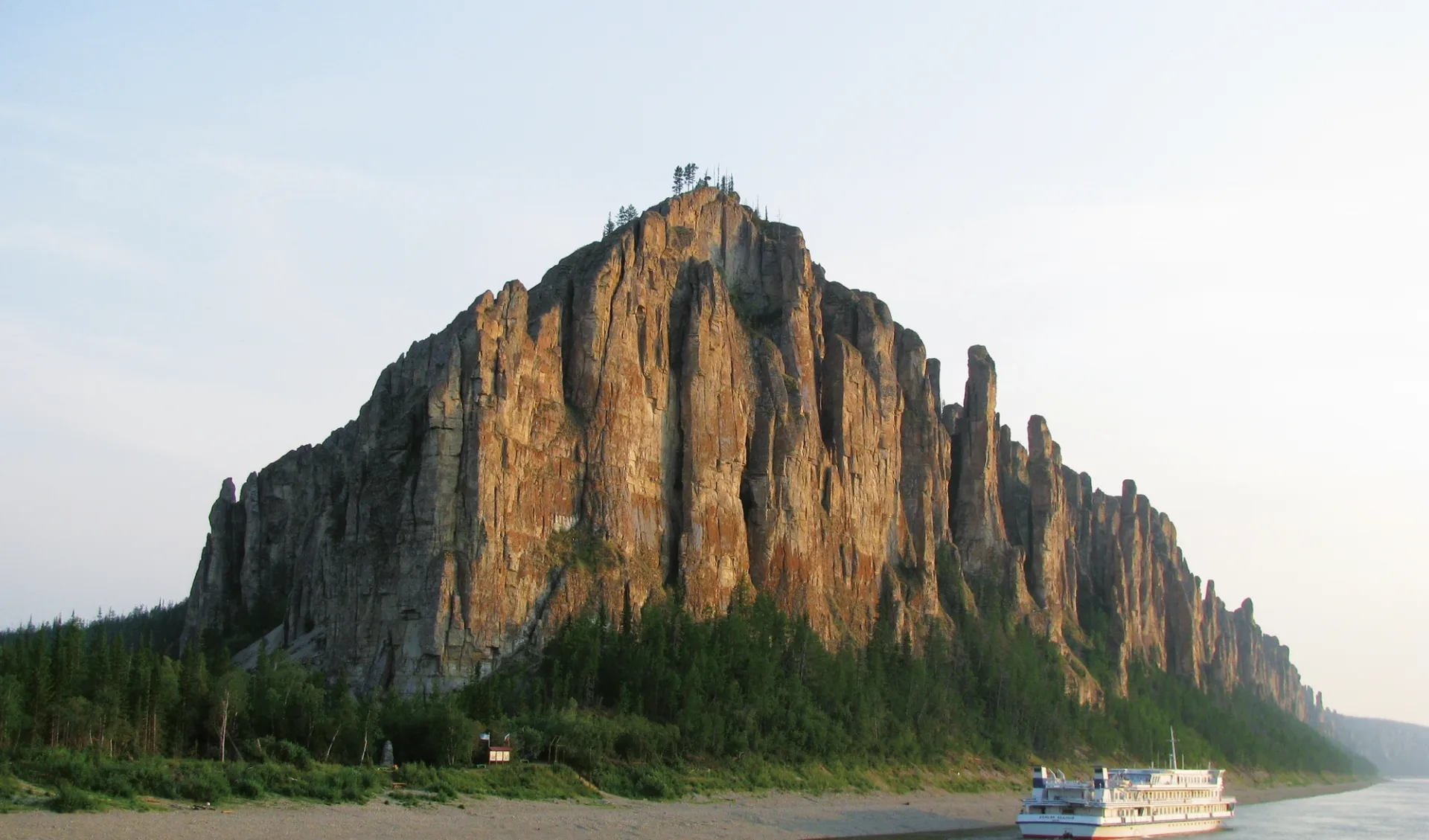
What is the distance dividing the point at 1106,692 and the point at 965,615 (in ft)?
92.5

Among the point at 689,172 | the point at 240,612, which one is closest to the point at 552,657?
the point at 240,612

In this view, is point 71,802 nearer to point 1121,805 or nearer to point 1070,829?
point 1070,829

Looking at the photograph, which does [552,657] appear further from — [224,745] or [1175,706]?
[1175,706]

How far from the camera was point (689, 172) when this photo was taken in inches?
6668

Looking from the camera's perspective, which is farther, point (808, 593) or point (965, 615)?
point (965, 615)

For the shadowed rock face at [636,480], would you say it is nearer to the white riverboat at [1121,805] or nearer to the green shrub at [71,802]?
the white riverboat at [1121,805]

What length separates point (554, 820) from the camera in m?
77.1

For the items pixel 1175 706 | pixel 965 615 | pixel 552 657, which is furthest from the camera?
pixel 1175 706

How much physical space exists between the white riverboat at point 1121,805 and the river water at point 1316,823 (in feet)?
6.99

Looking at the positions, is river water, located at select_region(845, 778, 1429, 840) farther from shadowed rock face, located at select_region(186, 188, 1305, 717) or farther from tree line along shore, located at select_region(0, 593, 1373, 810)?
shadowed rock face, located at select_region(186, 188, 1305, 717)

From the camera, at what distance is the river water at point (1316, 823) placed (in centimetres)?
10576

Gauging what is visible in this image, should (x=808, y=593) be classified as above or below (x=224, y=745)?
above

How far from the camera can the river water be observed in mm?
105756

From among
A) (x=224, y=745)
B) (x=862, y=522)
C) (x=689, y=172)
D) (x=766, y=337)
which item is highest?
(x=689, y=172)
